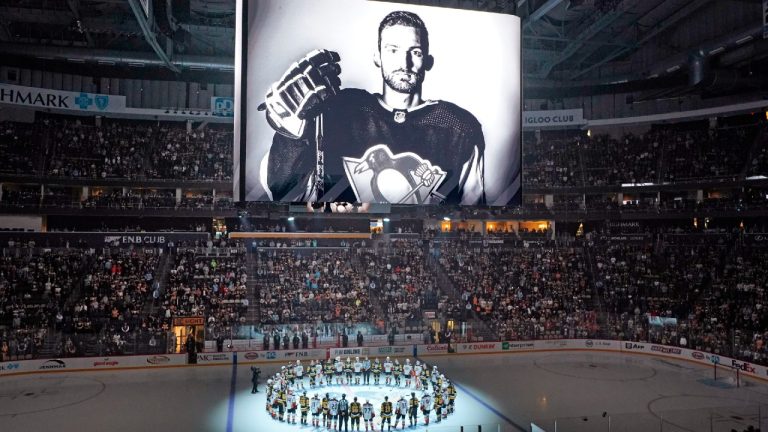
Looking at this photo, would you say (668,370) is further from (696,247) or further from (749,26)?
(749,26)

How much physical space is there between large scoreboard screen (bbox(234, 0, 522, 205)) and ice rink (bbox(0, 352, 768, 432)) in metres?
6.86

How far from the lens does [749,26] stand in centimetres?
2808

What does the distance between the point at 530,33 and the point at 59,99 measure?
27935 millimetres

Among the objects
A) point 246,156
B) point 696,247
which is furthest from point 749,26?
point 246,156

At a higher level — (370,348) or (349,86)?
(349,86)

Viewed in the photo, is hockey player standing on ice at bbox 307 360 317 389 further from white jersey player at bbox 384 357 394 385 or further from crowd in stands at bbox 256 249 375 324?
crowd in stands at bbox 256 249 375 324

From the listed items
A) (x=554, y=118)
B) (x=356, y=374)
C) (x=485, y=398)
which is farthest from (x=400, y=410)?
(x=554, y=118)

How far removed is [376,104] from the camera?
1966cm

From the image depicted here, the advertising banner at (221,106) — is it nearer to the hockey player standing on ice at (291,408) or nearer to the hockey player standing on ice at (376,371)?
the hockey player standing on ice at (376,371)

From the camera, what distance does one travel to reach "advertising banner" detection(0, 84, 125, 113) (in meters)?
35.3

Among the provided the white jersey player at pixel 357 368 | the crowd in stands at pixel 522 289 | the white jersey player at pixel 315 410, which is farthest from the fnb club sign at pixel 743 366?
the white jersey player at pixel 315 410

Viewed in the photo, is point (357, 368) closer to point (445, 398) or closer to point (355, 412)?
point (445, 398)

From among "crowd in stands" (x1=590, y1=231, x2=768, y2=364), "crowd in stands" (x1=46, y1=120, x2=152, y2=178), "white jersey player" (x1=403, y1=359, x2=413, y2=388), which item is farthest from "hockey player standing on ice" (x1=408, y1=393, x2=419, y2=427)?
"crowd in stands" (x1=46, y1=120, x2=152, y2=178)

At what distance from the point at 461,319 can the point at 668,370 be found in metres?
9.79
